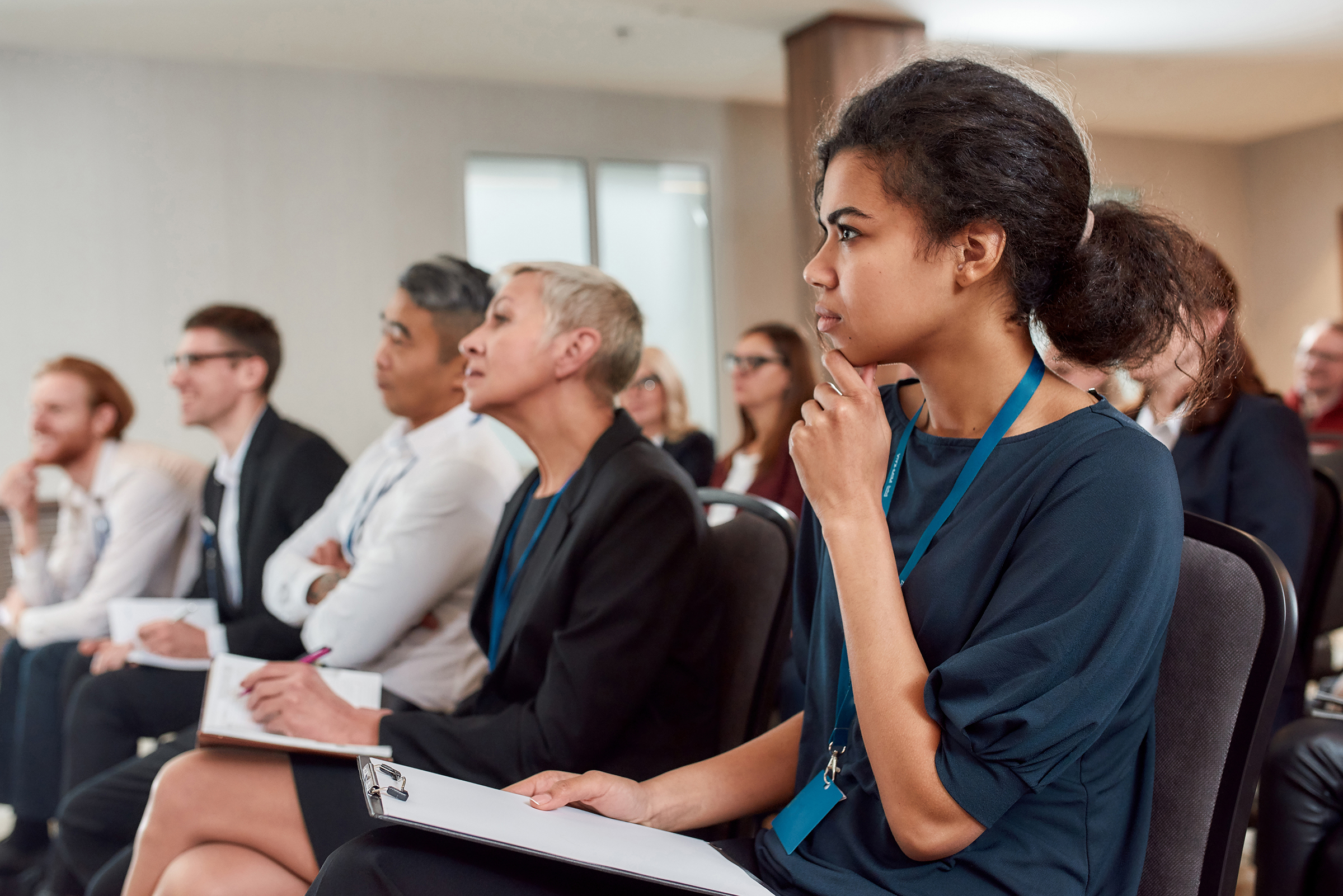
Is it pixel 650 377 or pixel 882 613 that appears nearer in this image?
pixel 882 613

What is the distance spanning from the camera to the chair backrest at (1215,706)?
941mm

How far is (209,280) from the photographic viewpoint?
620 centimetres

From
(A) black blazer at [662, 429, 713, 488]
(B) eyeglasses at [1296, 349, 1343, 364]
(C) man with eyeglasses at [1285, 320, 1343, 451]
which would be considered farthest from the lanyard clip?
(B) eyeglasses at [1296, 349, 1343, 364]

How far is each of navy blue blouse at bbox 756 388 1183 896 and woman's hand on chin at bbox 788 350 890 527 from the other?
7cm

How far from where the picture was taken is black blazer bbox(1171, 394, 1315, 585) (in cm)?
209

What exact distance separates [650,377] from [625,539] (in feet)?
8.94

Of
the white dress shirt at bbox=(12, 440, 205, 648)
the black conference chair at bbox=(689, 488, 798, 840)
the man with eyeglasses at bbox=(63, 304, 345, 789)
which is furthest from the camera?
the white dress shirt at bbox=(12, 440, 205, 648)

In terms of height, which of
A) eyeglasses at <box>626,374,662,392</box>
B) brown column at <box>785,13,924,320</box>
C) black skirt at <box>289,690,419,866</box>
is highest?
brown column at <box>785,13,924,320</box>

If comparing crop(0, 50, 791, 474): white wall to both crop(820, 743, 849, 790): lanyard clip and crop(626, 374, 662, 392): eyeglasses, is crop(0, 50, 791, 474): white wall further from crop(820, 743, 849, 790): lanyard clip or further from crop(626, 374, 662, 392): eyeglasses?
crop(820, 743, 849, 790): lanyard clip

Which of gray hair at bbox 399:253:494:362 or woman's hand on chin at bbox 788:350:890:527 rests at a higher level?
gray hair at bbox 399:253:494:362

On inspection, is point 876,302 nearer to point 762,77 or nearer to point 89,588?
point 89,588

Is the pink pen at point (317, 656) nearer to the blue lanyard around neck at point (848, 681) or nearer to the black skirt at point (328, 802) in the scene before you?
the black skirt at point (328, 802)

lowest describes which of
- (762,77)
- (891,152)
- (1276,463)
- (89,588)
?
(89,588)

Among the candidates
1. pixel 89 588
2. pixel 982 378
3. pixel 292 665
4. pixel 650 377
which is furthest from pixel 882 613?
pixel 650 377
